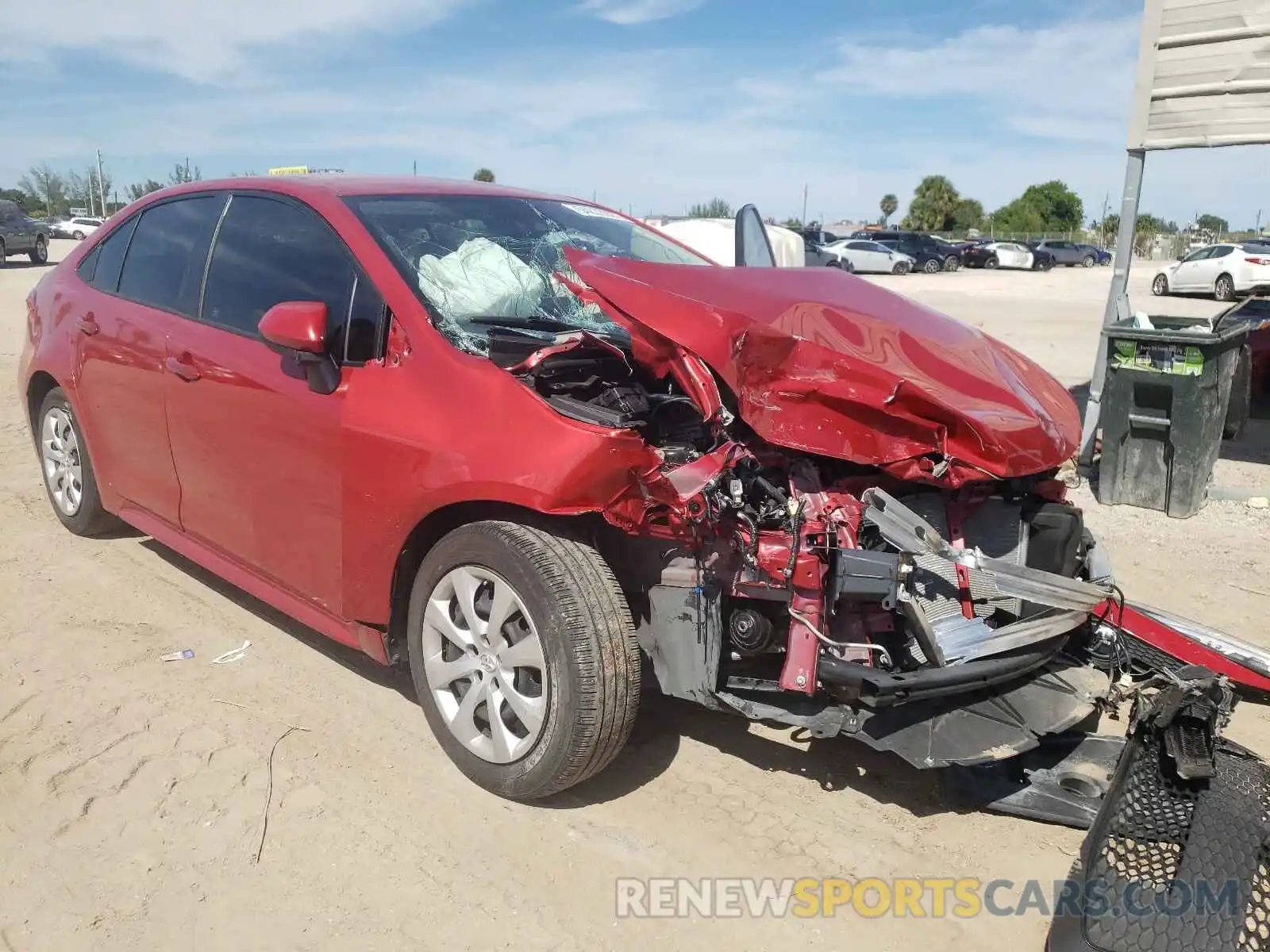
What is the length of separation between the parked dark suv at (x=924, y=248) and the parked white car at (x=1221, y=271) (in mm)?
14731

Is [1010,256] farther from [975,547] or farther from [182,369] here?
[182,369]

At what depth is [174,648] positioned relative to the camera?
154 inches

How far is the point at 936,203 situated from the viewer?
6819 cm

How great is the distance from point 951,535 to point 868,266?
36516mm

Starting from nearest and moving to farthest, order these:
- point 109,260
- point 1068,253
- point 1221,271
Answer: point 109,260
point 1221,271
point 1068,253

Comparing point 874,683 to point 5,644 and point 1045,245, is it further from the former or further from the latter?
point 1045,245

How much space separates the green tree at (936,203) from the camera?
67.8 metres

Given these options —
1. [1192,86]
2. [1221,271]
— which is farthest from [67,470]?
[1221,271]

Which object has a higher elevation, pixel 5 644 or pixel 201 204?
pixel 201 204

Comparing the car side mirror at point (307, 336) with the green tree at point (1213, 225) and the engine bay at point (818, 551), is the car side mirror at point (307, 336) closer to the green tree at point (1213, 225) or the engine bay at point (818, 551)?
the engine bay at point (818, 551)

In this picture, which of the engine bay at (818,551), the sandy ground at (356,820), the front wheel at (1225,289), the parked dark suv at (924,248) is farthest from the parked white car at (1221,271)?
the engine bay at (818,551)

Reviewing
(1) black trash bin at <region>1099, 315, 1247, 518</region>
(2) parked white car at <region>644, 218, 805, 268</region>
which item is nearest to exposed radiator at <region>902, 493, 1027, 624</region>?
(1) black trash bin at <region>1099, 315, 1247, 518</region>

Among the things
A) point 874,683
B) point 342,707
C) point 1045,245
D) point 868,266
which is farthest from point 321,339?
point 1045,245

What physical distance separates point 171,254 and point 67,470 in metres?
1.61
